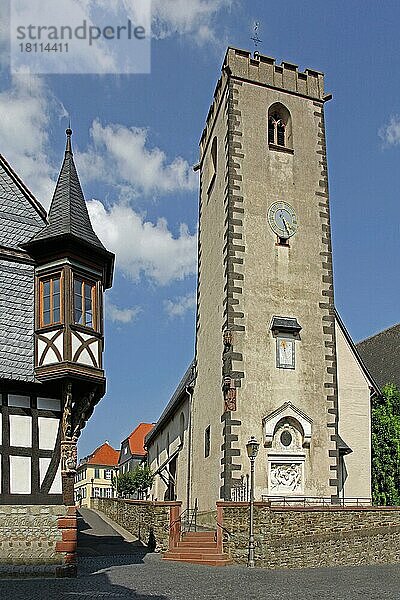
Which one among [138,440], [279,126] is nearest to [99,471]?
[138,440]

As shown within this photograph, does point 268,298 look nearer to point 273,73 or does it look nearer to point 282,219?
point 282,219

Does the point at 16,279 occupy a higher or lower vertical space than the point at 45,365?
higher

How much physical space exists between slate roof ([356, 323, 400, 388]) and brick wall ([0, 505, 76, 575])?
22202mm

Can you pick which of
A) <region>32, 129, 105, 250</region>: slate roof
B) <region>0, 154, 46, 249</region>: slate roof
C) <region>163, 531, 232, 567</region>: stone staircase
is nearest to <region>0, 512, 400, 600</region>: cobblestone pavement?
<region>163, 531, 232, 567</region>: stone staircase

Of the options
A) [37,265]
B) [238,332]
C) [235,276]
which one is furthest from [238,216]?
[37,265]

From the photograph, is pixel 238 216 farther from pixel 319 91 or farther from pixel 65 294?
pixel 65 294

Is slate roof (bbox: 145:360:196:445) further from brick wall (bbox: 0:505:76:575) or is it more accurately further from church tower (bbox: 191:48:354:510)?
brick wall (bbox: 0:505:76:575)

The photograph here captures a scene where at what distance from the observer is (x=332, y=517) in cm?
2228

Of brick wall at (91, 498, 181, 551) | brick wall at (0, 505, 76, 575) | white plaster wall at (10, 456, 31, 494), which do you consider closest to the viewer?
brick wall at (0, 505, 76, 575)

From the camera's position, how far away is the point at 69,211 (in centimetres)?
1930

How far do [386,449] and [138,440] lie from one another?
4393cm

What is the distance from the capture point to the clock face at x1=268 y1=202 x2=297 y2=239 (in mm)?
27734

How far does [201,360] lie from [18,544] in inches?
582

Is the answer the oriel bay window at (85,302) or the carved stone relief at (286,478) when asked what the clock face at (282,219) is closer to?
the carved stone relief at (286,478)
